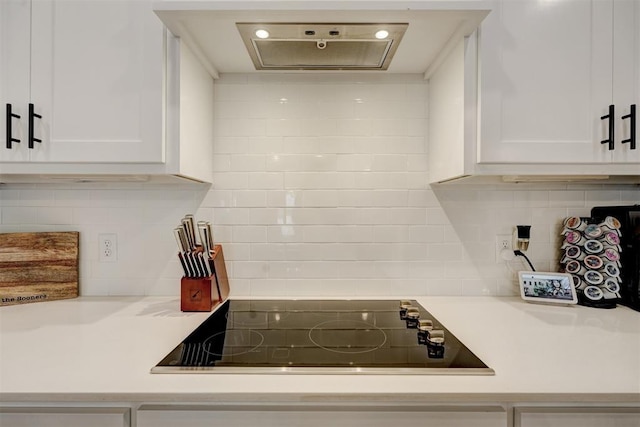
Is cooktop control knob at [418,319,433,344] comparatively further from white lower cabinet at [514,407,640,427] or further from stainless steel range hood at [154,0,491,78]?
stainless steel range hood at [154,0,491,78]

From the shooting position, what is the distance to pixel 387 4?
1.00 meters

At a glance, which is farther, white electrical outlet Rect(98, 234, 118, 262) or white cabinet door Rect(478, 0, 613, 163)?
white electrical outlet Rect(98, 234, 118, 262)

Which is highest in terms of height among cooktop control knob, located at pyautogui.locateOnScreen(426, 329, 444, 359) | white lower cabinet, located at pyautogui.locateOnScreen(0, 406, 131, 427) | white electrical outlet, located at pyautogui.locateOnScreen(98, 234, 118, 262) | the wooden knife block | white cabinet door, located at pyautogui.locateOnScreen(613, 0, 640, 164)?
white cabinet door, located at pyautogui.locateOnScreen(613, 0, 640, 164)

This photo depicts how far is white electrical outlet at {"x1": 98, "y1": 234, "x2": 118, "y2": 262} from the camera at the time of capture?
1.49 metres

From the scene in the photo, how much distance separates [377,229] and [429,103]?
564mm

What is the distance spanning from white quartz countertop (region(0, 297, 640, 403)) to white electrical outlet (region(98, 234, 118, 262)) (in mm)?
260

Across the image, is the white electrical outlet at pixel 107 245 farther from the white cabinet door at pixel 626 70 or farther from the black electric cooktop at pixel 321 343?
the white cabinet door at pixel 626 70

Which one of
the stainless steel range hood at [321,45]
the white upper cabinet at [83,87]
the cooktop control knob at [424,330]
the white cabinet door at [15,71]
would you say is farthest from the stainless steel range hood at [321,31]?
the cooktop control knob at [424,330]

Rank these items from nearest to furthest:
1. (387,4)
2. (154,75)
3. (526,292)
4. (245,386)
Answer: (245,386) < (387,4) < (154,75) < (526,292)

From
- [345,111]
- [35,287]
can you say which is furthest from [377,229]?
[35,287]

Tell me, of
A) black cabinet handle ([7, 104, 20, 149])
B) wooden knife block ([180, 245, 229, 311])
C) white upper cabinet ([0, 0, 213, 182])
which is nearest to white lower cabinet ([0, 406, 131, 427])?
wooden knife block ([180, 245, 229, 311])

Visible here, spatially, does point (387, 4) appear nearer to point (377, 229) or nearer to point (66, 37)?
point (377, 229)

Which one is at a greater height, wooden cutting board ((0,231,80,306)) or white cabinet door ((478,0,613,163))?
white cabinet door ((478,0,613,163))

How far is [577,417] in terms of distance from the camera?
2.57 feet
